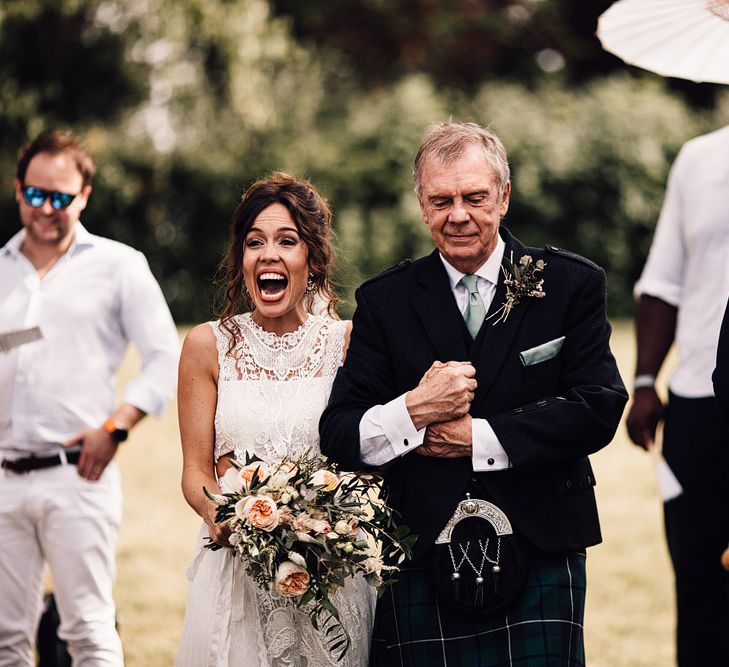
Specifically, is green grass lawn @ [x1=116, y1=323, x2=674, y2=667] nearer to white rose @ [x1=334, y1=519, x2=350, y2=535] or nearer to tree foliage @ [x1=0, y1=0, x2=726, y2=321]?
white rose @ [x1=334, y1=519, x2=350, y2=535]

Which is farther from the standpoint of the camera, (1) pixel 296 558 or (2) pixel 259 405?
(2) pixel 259 405

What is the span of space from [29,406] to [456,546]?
239 cm

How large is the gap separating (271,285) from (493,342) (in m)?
0.89

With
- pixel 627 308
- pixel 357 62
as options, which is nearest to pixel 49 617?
pixel 627 308

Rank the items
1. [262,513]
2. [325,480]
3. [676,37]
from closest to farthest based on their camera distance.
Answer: [262,513] → [325,480] → [676,37]

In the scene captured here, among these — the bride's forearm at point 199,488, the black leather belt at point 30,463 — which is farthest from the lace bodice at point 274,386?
the black leather belt at point 30,463

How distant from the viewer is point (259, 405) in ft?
13.5

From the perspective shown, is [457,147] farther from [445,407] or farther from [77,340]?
[77,340]

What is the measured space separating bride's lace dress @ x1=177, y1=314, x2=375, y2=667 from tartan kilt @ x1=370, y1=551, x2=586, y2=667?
0.38 m

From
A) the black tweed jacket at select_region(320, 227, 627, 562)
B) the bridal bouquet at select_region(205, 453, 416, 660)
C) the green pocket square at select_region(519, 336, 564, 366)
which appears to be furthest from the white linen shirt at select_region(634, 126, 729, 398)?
the bridal bouquet at select_region(205, 453, 416, 660)

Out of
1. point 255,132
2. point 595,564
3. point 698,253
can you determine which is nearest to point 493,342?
point 698,253

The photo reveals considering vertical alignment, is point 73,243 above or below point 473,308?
above

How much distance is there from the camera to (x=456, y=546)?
3748 millimetres

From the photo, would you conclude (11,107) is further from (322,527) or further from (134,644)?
(322,527)
